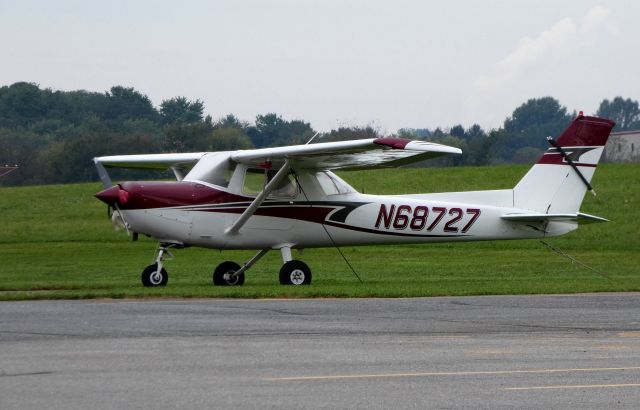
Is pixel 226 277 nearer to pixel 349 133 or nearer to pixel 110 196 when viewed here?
pixel 110 196

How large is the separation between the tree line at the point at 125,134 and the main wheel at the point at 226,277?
20.0 m

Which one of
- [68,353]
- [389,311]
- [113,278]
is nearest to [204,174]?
[113,278]

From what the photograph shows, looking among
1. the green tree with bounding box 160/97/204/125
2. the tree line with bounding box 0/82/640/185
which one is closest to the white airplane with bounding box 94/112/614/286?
the tree line with bounding box 0/82/640/185

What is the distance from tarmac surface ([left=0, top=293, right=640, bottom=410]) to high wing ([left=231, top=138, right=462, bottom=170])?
2984mm

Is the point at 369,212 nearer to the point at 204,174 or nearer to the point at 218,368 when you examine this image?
the point at 204,174

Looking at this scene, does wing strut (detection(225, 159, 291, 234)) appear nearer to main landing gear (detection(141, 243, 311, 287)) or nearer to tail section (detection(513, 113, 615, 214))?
main landing gear (detection(141, 243, 311, 287))

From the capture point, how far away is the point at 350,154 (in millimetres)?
21438

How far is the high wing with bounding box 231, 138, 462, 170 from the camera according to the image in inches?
756

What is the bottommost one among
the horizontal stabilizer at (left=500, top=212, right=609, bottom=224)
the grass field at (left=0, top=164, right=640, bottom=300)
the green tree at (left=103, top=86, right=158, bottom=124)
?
the grass field at (left=0, top=164, right=640, bottom=300)

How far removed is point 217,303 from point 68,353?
20.8 ft

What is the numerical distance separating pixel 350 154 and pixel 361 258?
1411 cm

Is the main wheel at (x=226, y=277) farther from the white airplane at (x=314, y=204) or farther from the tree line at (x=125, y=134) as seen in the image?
the tree line at (x=125, y=134)

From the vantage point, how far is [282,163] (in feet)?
73.7

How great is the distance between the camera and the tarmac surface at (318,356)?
8.96 m
